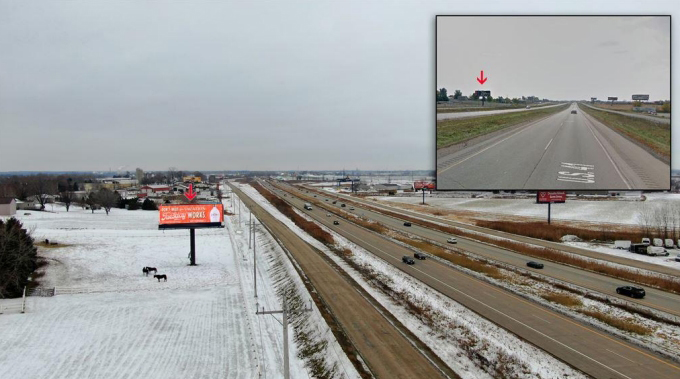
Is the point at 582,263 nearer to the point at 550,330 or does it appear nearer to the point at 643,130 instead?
the point at 550,330

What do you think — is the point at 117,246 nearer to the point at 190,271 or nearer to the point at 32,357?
the point at 190,271

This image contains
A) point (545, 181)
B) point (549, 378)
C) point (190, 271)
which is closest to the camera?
point (545, 181)

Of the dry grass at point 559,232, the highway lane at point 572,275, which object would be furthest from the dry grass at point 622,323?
the dry grass at point 559,232

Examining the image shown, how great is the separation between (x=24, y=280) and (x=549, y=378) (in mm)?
43803

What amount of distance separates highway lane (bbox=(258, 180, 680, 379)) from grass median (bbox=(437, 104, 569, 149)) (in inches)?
474

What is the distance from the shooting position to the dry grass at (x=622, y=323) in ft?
77.3

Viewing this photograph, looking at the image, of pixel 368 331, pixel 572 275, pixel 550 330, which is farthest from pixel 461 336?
pixel 572 275

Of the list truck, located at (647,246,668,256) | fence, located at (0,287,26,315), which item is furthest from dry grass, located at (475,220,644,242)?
fence, located at (0,287,26,315)

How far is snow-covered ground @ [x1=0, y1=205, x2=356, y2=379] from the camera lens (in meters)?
23.5

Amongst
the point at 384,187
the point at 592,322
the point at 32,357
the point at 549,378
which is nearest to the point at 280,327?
the point at 32,357

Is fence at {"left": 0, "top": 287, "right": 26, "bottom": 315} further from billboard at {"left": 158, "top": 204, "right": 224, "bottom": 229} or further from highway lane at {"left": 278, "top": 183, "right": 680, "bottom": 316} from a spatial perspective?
highway lane at {"left": 278, "top": 183, "right": 680, "bottom": 316}

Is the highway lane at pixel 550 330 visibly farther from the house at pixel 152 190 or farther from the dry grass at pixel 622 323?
the house at pixel 152 190

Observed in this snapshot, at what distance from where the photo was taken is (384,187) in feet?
611

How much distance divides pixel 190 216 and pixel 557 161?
43251mm
